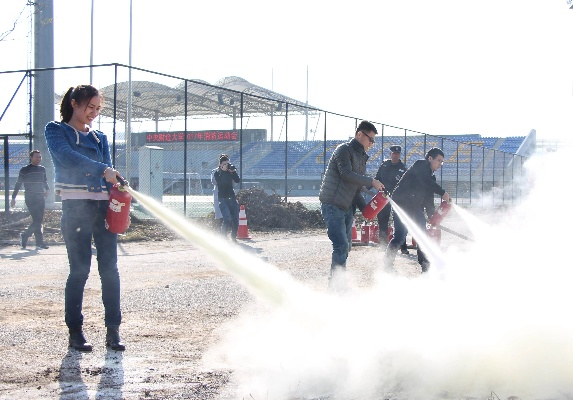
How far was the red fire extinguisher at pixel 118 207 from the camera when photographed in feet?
15.4

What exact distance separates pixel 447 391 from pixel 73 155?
2832 millimetres

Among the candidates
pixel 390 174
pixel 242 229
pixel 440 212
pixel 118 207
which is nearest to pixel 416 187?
pixel 440 212

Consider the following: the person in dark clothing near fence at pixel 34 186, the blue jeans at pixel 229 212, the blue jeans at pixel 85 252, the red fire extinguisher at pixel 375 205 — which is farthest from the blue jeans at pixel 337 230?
the person in dark clothing near fence at pixel 34 186

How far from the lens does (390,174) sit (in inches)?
465

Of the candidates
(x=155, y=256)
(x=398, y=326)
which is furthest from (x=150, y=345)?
(x=155, y=256)

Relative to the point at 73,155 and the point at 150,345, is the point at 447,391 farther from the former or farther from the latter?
the point at 73,155

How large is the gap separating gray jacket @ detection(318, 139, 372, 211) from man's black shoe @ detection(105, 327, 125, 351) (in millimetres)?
2709

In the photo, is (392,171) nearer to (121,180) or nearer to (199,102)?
(121,180)

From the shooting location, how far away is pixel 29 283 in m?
8.05

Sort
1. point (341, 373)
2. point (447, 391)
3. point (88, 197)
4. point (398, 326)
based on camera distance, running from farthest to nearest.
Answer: point (88, 197) → point (398, 326) → point (341, 373) → point (447, 391)

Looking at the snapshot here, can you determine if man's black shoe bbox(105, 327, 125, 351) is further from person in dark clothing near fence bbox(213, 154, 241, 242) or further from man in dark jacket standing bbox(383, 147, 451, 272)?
person in dark clothing near fence bbox(213, 154, 241, 242)

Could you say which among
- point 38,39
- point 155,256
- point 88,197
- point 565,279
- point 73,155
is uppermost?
point 38,39

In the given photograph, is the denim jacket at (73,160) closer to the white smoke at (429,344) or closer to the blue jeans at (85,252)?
the blue jeans at (85,252)

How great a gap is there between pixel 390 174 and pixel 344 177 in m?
5.25
